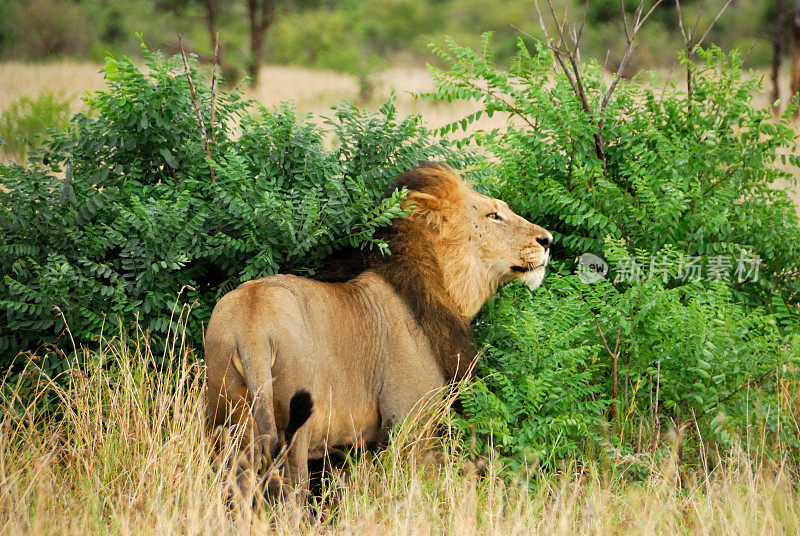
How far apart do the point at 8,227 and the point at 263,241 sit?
133 centimetres

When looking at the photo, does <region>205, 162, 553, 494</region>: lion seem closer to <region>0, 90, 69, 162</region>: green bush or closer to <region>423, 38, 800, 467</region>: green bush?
<region>423, 38, 800, 467</region>: green bush

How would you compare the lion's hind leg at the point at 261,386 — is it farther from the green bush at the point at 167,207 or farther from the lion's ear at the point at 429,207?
the lion's ear at the point at 429,207

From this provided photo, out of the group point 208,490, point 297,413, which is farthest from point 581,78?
point 208,490

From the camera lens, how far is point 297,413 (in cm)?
323

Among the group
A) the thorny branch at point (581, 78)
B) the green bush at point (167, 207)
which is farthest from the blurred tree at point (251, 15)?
the green bush at point (167, 207)

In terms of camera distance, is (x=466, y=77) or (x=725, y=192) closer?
(x=725, y=192)

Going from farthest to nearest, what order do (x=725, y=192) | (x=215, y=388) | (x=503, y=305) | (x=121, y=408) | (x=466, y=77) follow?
(x=466, y=77), (x=725, y=192), (x=503, y=305), (x=121, y=408), (x=215, y=388)

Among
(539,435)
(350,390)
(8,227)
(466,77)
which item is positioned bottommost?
(539,435)

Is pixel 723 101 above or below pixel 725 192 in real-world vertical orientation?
above

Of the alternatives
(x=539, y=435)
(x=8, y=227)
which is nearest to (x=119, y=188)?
(x=8, y=227)

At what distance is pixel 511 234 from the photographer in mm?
4246

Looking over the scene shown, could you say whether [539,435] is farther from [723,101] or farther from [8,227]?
[8,227]

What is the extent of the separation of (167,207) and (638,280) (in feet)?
8.55

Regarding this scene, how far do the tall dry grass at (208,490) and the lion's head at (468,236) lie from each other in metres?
0.92
